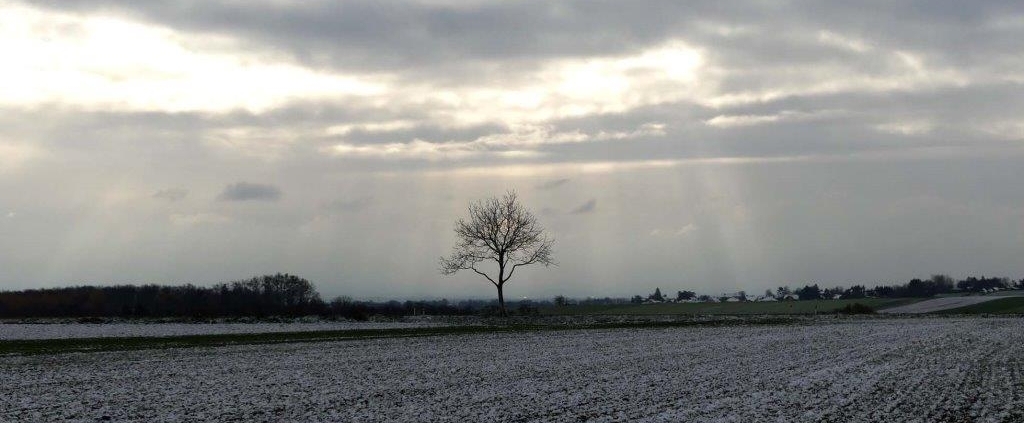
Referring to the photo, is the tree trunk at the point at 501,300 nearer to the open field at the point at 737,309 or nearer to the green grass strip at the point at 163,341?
the open field at the point at 737,309

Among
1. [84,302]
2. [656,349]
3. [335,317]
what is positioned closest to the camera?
[656,349]

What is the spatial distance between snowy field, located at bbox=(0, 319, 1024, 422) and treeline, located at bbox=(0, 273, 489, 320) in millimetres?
51234

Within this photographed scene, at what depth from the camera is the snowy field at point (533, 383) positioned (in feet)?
65.2

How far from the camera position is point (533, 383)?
1024 inches

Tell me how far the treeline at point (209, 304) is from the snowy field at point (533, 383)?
168 feet

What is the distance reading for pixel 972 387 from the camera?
79.9ft

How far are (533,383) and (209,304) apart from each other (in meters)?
106

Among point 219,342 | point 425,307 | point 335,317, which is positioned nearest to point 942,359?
point 219,342

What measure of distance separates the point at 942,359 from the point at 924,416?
15981 millimetres

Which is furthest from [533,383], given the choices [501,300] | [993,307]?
[993,307]

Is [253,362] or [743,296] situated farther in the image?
[743,296]

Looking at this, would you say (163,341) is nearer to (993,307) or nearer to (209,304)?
(209,304)

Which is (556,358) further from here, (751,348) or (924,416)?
(924,416)

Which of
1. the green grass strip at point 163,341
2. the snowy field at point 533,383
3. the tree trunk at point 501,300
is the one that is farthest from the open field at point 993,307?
the green grass strip at point 163,341
